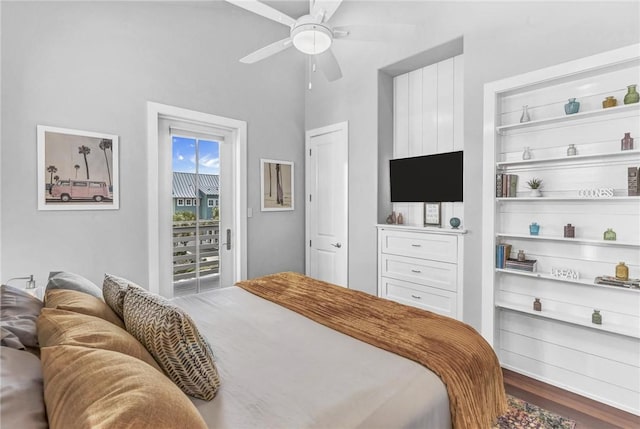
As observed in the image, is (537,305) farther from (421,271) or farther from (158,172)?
(158,172)

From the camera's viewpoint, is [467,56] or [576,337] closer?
[576,337]

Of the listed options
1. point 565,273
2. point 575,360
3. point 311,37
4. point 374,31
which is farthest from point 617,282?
point 311,37

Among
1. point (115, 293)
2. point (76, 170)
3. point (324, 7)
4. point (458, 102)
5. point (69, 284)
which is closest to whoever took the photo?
point (115, 293)

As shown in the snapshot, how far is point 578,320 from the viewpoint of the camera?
2.23 m

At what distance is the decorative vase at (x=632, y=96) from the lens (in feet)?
6.53

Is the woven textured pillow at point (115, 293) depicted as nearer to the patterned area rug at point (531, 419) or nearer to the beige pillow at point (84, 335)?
the beige pillow at point (84, 335)

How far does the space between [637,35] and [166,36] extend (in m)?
3.71

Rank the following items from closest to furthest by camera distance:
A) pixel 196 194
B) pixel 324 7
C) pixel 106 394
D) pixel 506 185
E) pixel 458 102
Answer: pixel 106 394
pixel 324 7
pixel 506 185
pixel 458 102
pixel 196 194

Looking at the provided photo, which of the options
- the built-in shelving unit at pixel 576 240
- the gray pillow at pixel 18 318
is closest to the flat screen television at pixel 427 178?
the built-in shelving unit at pixel 576 240

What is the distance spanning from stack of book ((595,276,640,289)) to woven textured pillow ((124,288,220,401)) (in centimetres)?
242

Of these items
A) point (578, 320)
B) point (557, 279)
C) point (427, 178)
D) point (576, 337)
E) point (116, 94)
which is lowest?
point (576, 337)

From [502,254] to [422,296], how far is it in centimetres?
92

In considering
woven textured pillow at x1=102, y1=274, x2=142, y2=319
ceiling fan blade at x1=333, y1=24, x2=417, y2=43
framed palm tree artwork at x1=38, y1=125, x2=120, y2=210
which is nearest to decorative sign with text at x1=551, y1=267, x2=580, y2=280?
ceiling fan blade at x1=333, y1=24, x2=417, y2=43

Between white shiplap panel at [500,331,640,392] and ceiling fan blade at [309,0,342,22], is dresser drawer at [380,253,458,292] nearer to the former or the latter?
white shiplap panel at [500,331,640,392]
